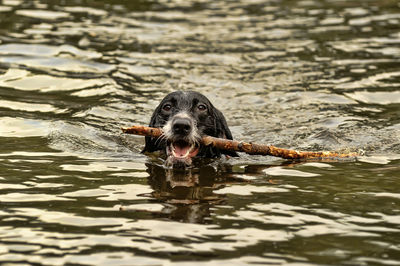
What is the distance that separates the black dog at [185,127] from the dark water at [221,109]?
0.32 metres

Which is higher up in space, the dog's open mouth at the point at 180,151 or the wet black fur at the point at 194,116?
the wet black fur at the point at 194,116

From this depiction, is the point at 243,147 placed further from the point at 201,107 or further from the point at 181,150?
the point at 201,107

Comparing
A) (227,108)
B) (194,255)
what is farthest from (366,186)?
(227,108)

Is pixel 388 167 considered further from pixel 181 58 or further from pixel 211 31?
pixel 211 31

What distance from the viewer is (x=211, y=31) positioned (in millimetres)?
16375

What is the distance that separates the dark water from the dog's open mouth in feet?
0.86

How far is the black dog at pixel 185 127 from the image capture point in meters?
7.95

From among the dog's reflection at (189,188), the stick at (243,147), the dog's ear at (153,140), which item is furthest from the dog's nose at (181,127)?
the dog's ear at (153,140)

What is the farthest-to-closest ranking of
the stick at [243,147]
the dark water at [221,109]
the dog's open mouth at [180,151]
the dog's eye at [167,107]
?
the dog's eye at [167,107] → the dog's open mouth at [180,151] → the stick at [243,147] → the dark water at [221,109]

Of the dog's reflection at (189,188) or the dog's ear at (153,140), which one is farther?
the dog's ear at (153,140)

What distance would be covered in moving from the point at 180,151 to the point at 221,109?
11.3 ft

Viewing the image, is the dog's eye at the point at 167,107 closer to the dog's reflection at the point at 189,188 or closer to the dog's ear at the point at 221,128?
the dog's ear at the point at 221,128

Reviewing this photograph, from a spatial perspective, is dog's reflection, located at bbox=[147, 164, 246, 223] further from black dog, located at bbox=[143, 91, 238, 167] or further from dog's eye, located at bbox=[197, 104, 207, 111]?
dog's eye, located at bbox=[197, 104, 207, 111]

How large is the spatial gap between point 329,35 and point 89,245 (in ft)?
37.7
